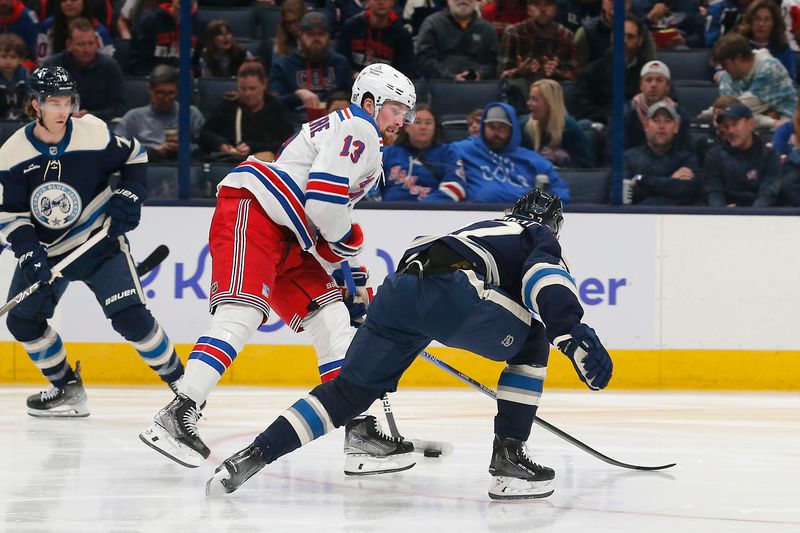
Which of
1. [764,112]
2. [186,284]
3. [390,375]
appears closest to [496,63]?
[764,112]

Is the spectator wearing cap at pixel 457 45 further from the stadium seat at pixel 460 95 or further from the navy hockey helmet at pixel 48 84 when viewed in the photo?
the navy hockey helmet at pixel 48 84

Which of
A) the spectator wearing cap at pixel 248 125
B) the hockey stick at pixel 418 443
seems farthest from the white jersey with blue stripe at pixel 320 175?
the spectator wearing cap at pixel 248 125

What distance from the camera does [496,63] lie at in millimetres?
6770

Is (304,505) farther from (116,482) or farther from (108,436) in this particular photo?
(108,436)

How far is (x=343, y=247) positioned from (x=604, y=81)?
114 inches

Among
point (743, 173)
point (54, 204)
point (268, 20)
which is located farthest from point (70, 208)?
point (743, 173)

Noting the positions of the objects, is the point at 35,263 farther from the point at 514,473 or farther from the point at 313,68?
the point at 313,68

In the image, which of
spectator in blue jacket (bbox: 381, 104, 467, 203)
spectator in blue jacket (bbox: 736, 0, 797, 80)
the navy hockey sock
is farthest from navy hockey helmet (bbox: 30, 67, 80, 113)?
spectator in blue jacket (bbox: 736, 0, 797, 80)

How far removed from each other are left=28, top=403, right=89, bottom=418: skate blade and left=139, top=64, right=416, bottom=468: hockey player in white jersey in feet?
4.56

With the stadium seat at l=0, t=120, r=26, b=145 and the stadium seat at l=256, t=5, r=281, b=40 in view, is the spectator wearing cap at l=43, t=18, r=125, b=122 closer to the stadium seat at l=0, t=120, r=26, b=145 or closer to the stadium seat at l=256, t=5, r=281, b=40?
the stadium seat at l=0, t=120, r=26, b=145

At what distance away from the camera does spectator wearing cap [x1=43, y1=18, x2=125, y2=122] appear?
6.59m

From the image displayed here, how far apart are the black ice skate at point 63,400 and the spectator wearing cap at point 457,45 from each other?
2.67 m

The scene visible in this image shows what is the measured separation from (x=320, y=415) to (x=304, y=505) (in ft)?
0.77

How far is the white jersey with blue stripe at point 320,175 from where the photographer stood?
3711mm
